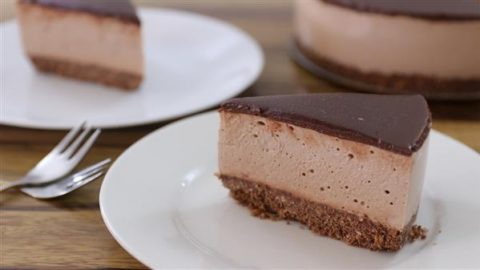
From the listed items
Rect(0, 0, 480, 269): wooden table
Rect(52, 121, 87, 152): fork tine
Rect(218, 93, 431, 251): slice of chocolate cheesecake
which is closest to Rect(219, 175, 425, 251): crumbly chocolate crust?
Rect(218, 93, 431, 251): slice of chocolate cheesecake

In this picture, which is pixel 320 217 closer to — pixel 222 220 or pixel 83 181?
pixel 222 220

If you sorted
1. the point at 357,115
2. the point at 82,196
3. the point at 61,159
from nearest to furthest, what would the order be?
the point at 357,115 < the point at 82,196 < the point at 61,159

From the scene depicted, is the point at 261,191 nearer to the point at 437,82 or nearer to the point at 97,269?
the point at 97,269

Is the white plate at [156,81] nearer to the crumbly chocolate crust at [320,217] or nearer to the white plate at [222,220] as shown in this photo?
the white plate at [222,220]

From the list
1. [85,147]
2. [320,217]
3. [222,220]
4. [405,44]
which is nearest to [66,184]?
[85,147]

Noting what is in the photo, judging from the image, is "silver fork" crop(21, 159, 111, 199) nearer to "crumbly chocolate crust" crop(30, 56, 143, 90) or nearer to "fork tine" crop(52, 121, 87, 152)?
"fork tine" crop(52, 121, 87, 152)

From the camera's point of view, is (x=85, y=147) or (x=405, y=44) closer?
(x=85, y=147)
